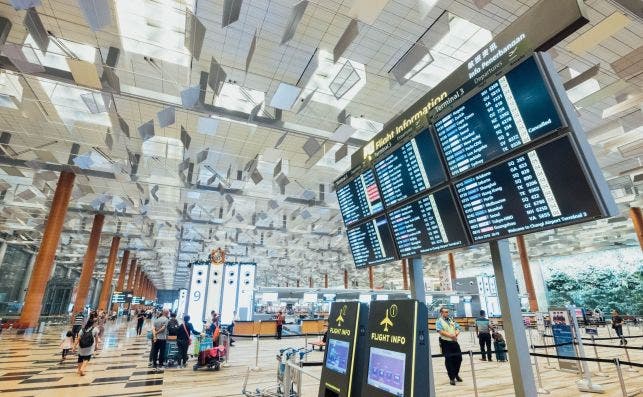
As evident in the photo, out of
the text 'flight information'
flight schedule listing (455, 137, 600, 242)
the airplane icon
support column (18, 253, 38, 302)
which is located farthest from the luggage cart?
support column (18, 253, 38, 302)

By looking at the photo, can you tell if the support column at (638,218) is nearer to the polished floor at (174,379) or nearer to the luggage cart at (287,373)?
the polished floor at (174,379)

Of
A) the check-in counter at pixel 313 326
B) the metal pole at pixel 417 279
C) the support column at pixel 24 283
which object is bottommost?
the check-in counter at pixel 313 326

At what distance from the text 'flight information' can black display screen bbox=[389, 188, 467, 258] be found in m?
0.35

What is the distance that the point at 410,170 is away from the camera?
3404 mm

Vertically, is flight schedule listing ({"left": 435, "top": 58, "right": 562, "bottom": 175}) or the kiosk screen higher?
flight schedule listing ({"left": 435, "top": 58, "right": 562, "bottom": 175})

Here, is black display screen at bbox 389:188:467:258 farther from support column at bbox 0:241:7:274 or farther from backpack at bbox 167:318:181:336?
support column at bbox 0:241:7:274

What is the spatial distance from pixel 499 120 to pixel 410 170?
103 centimetres

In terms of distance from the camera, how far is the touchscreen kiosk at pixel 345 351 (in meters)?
2.35

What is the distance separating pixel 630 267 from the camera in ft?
98.3

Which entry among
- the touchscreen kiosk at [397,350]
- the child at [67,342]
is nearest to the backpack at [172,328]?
Answer: the child at [67,342]

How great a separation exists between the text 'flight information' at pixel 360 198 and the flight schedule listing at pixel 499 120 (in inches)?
45.6

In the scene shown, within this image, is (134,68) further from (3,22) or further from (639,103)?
(639,103)

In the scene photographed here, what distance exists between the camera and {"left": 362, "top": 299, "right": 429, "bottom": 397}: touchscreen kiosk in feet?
5.98

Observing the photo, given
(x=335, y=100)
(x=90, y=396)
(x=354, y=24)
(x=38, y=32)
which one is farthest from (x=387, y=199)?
(x=38, y=32)
